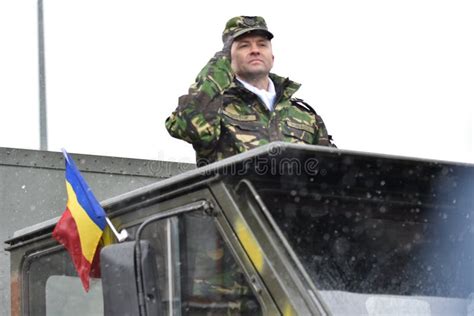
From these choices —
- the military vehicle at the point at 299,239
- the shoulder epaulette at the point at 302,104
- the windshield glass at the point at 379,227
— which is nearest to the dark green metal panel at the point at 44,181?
the shoulder epaulette at the point at 302,104

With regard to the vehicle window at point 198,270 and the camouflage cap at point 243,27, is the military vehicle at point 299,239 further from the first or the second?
the camouflage cap at point 243,27

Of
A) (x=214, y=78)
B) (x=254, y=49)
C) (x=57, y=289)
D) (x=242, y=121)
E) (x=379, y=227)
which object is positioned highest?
(x=254, y=49)

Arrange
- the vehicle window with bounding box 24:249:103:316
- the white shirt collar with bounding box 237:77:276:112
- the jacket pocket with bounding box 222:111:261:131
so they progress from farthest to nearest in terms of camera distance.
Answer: the white shirt collar with bounding box 237:77:276:112
the jacket pocket with bounding box 222:111:261:131
the vehicle window with bounding box 24:249:103:316

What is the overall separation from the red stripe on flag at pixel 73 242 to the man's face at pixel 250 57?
3.26 ft

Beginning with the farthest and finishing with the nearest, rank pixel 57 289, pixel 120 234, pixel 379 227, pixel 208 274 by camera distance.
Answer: pixel 57 289 < pixel 120 234 < pixel 379 227 < pixel 208 274

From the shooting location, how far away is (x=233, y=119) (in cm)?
406

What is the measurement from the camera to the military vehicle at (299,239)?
9.64 ft

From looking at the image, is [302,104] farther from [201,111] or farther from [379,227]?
[379,227]

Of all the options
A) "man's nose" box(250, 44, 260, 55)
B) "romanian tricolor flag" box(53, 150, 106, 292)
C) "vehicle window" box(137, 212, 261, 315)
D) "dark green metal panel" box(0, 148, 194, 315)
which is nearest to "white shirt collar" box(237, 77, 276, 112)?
"man's nose" box(250, 44, 260, 55)

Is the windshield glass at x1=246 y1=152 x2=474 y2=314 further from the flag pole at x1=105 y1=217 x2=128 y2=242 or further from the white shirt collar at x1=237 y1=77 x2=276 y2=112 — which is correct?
the white shirt collar at x1=237 y1=77 x2=276 y2=112

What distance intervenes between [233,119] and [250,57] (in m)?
0.27

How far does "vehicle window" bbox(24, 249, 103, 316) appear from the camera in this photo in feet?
11.5

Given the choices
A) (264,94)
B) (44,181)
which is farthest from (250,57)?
(44,181)

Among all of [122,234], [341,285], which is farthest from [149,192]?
[341,285]
